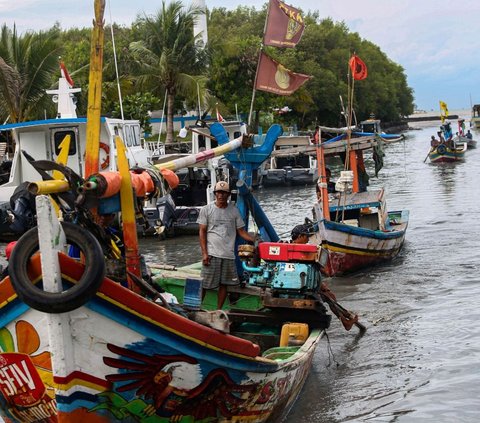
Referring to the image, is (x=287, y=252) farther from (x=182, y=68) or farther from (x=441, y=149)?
(x=441, y=149)

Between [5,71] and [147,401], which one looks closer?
[147,401]

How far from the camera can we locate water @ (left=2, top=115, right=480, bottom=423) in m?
8.59

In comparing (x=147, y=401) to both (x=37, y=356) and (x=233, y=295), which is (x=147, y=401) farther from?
(x=233, y=295)

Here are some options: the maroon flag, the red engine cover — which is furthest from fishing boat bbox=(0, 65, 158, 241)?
A: the red engine cover

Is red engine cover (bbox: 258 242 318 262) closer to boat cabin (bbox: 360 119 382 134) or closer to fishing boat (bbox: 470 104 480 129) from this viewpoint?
boat cabin (bbox: 360 119 382 134)

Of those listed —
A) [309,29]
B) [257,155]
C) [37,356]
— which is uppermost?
[309,29]

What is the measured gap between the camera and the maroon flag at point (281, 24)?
13.3 meters

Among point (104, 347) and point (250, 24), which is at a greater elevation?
point (250, 24)

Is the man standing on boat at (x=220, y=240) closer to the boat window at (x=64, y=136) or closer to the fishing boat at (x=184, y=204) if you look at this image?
the fishing boat at (x=184, y=204)

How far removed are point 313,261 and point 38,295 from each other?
407cm

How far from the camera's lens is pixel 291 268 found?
888 cm

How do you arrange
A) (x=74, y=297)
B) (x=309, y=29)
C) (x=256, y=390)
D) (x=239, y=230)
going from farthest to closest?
(x=309, y=29)
(x=239, y=230)
(x=256, y=390)
(x=74, y=297)

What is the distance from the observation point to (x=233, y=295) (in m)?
9.79

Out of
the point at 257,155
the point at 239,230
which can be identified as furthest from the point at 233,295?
the point at 257,155
